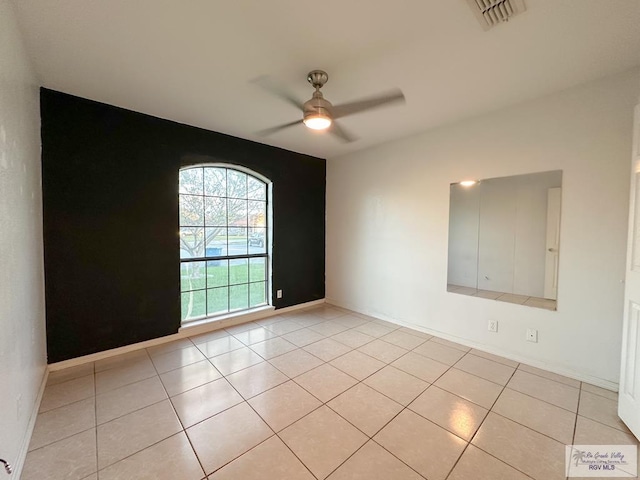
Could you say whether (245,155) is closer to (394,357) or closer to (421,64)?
(421,64)

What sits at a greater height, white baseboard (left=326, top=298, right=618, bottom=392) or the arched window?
the arched window

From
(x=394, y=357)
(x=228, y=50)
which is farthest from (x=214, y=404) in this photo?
(x=228, y=50)

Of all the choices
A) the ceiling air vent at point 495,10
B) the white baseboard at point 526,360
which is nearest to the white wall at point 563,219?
the white baseboard at point 526,360

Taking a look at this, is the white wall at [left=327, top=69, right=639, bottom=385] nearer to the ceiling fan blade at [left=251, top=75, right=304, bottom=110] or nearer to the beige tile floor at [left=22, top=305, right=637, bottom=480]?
the beige tile floor at [left=22, top=305, right=637, bottom=480]

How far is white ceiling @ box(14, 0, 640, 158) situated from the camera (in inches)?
57.7

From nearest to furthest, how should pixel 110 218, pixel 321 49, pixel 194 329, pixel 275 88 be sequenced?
pixel 321 49
pixel 275 88
pixel 110 218
pixel 194 329

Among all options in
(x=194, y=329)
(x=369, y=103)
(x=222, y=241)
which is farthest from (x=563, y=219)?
(x=194, y=329)

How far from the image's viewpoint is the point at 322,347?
9.32ft

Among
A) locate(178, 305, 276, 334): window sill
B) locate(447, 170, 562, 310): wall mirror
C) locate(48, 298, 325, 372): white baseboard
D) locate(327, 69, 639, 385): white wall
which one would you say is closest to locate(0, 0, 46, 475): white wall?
locate(48, 298, 325, 372): white baseboard
